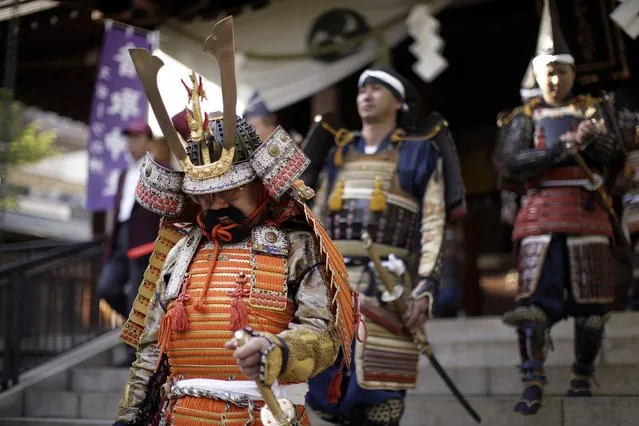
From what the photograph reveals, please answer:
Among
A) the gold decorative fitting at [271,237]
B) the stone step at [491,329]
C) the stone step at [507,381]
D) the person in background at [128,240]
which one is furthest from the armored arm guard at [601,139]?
the person in background at [128,240]

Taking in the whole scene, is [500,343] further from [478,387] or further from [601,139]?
[601,139]

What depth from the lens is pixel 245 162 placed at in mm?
3959

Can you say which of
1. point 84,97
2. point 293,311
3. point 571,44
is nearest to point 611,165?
point 571,44

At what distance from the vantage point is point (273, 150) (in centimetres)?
389

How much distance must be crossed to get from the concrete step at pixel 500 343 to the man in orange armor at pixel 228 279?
320 centimetres

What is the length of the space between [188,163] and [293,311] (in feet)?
2.43

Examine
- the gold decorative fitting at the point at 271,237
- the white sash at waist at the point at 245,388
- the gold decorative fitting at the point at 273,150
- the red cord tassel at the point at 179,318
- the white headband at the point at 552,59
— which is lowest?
the white sash at waist at the point at 245,388

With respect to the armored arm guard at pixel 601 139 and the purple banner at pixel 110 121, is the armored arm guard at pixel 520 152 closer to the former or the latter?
the armored arm guard at pixel 601 139

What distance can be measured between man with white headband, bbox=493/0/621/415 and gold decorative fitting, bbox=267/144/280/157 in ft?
7.88

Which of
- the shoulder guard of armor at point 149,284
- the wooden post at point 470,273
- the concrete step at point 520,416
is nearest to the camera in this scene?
the shoulder guard of armor at point 149,284

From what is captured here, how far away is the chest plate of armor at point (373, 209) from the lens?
5676 mm

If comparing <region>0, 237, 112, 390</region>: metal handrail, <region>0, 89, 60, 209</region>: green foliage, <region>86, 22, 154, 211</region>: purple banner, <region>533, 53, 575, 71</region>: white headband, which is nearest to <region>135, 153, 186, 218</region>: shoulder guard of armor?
<region>0, 89, 60, 209</region>: green foliage

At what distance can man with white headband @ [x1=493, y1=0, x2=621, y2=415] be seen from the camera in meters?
5.73

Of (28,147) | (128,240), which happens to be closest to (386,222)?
(128,240)
